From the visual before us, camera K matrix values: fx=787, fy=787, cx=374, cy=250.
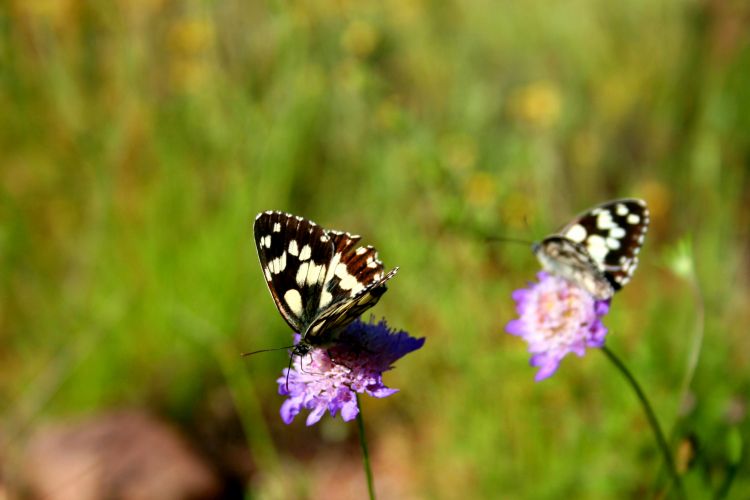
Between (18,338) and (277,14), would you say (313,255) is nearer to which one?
(277,14)

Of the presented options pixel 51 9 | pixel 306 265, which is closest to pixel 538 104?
pixel 51 9

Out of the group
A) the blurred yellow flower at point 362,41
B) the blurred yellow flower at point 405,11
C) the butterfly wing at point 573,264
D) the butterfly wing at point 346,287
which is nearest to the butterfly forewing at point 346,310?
the butterfly wing at point 346,287

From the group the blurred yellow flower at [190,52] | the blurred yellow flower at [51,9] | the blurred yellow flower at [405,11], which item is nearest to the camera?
the blurred yellow flower at [51,9]

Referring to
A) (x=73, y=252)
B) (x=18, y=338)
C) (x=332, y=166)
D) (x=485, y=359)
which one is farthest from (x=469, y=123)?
(x=18, y=338)

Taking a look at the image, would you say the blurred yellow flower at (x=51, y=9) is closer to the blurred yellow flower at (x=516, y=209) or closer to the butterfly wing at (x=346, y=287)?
the blurred yellow flower at (x=516, y=209)

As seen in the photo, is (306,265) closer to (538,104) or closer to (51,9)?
(538,104)

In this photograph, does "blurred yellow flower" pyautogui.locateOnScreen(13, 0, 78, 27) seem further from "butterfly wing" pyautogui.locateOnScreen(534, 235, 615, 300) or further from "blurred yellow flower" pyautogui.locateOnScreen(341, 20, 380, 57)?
"butterfly wing" pyautogui.locateOnScreen(534, 235, 615, 300)
